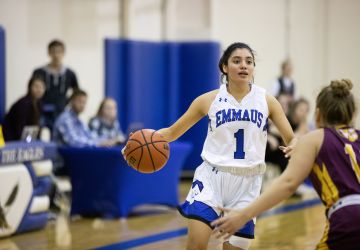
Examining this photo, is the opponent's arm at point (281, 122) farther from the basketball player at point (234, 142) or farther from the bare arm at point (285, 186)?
the bare arm at point (285, 186)

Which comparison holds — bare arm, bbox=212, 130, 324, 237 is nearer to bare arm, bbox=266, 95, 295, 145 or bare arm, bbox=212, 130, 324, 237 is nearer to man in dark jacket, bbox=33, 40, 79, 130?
bare arm, bbox=266, 95, 295, 145

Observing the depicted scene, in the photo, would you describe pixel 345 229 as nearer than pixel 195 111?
Yes

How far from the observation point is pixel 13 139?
8.77m

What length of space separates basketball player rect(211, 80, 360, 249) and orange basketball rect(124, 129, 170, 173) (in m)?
1.59

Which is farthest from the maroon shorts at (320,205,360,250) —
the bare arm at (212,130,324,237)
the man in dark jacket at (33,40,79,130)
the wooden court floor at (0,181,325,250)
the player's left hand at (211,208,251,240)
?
the man in dark jacket at (33,40,79,130)

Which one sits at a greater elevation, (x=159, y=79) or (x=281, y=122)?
(x=159, y=79)

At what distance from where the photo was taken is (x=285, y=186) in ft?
11.2

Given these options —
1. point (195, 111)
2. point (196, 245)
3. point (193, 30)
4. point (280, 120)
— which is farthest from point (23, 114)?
point (193, 30)

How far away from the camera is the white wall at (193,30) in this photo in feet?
36.0

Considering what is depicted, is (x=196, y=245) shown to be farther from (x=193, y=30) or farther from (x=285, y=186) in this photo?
(x=193, y=30)

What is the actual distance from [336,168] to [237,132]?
142 centimetres

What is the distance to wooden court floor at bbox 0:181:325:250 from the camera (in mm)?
7094

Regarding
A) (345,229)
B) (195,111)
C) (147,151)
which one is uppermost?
(195,111)

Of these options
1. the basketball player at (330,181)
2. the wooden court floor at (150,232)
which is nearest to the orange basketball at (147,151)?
the basketball player at (330,181)
